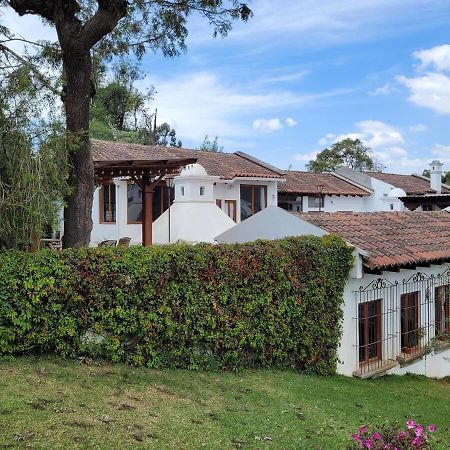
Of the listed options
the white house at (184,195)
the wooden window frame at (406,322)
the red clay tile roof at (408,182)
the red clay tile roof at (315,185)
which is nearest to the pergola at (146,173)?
the white house at (184,195)

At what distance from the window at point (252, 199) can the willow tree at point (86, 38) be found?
16.8m

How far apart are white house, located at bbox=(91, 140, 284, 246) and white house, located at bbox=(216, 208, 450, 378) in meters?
3.42

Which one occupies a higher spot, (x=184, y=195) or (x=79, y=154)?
(x=79, y=154)

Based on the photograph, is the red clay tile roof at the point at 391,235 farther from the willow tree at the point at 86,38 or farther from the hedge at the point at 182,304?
the willow tree at the point at 86,38

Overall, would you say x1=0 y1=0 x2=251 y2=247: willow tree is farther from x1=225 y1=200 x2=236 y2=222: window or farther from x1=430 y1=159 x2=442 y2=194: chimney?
x1=430 y1=159 x2=442 y2=194: chimney

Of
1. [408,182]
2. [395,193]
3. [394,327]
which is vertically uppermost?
[408,182]

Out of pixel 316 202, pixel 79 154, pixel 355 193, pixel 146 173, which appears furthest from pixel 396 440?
pixel 355 193

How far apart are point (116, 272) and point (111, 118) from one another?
124 ft

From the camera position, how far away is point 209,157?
2998cm

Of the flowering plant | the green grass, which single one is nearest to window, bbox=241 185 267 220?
the green grass

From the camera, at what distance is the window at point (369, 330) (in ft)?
39.7

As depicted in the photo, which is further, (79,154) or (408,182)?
(408,182)

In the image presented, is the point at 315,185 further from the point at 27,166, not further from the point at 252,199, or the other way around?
the point at 27,166

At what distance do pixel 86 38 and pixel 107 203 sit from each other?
16237 millimetres
